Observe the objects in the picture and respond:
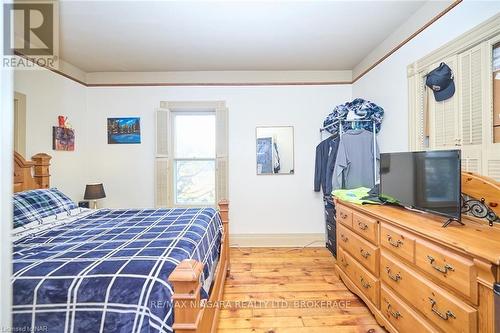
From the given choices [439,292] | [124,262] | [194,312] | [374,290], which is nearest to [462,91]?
[439,292]

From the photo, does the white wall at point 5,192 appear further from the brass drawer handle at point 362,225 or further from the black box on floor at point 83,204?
the black box on floor at point 83,204

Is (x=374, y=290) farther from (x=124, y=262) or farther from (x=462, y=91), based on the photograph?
(x=124, y=262)

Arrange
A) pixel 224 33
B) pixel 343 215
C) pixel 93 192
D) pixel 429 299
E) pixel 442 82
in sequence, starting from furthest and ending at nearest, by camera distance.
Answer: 1. pixel 93 192
2. pixel 224 33
3. pixel 343 215
4. pixel 442 82
5. pixel 429 299

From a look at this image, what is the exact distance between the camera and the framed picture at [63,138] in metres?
2.91

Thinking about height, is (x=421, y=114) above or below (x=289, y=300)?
above

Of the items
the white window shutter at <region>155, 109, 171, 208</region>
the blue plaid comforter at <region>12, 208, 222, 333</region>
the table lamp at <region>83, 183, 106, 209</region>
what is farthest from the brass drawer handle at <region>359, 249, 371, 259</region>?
the table lamp at <region>83, 183, 106, 209</region>

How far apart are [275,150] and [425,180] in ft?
6.96

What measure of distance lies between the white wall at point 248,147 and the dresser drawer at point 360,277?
1.17 metres

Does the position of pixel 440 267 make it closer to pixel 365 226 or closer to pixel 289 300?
pixel 365 226

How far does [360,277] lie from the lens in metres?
2.06

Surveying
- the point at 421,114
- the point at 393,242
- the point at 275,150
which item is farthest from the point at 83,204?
the point at 421,114

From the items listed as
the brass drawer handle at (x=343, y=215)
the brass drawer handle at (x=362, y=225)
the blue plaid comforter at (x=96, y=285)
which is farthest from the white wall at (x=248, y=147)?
the blue plaid comforter at (x=96, y=285)

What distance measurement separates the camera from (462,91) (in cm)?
175

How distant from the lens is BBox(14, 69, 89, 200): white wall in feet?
8.45
